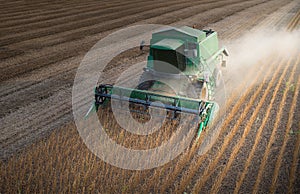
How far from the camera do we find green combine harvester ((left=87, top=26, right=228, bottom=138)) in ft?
25.1

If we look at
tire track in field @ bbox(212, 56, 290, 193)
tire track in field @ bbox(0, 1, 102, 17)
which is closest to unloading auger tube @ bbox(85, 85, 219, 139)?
tire track in field @ bbox(212, 56, 290, 193)

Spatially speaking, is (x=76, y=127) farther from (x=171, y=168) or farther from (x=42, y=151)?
(x=171, y=168)

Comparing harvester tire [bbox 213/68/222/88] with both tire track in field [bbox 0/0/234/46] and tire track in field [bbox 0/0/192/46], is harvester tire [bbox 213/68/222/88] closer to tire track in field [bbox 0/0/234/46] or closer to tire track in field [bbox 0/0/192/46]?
tire track in field [bbox 0/0/234/46]

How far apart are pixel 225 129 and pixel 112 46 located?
9.82m

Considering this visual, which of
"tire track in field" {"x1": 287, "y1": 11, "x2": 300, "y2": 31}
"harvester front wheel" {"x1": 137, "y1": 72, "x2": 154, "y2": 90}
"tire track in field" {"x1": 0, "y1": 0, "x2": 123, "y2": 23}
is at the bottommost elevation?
"tire track in field" {"x1": 287, "y1": 11, "x2": 300, "y2": 31}

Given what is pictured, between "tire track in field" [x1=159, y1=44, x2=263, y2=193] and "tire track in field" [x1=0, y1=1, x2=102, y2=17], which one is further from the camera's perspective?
"tire track in field" [x1=0, y1=1, x2=102, y2=17]

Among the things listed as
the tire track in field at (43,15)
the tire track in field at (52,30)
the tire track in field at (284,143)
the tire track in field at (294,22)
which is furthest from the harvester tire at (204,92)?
the tire track in field at (43,15)

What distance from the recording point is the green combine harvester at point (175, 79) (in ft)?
25.1

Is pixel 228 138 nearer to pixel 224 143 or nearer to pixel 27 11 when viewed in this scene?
pixel 224 143

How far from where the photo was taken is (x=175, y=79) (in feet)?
27.6

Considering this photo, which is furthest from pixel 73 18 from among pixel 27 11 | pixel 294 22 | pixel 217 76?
pixel 217 76

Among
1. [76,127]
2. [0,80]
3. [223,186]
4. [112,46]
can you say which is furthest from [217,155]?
[112,46]

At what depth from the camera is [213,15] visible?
2489 cm

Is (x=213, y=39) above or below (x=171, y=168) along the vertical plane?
above
